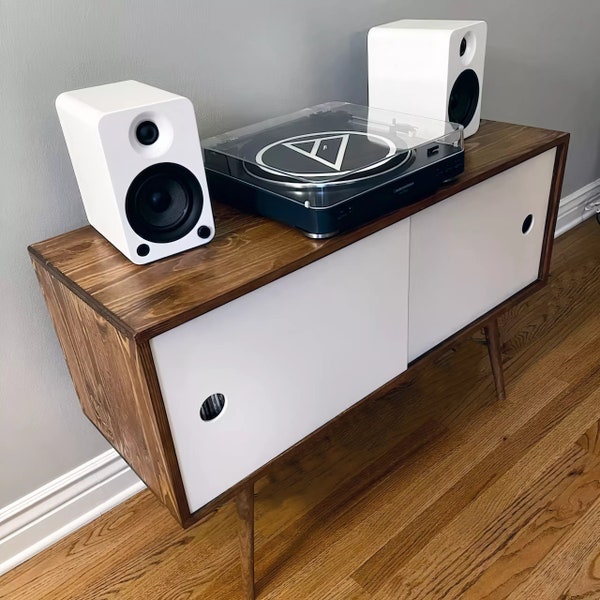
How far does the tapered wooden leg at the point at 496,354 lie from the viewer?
1307 millimetres

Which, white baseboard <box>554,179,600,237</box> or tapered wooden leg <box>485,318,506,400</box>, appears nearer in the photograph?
tapered wooden leg <box>485,318,506,400</box>

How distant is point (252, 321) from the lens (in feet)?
2.59

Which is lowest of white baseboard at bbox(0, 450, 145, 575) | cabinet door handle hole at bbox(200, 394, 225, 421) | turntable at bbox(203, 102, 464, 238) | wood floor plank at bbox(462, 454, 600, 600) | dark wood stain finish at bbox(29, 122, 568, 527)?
wood floor plank at bbox(462, 454, 600, 600)

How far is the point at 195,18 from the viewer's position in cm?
100

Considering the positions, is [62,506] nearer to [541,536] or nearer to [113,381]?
[113,381]

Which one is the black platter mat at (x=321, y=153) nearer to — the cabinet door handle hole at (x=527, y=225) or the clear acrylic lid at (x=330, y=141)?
the clear acrylic lid at (x=330, y=141)

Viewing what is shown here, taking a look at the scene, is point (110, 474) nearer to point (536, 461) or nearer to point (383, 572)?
point (383, 572)

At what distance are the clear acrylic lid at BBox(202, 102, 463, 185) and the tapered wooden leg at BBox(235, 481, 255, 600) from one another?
47 cm

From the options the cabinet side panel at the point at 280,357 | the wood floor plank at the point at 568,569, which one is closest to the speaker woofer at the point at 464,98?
the cabinet side panel at the point at 280,357

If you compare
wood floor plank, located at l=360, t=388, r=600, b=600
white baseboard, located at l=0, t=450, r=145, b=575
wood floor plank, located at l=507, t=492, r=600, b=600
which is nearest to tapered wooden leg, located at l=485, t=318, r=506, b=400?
wood floor plank, located at l=360, t=388, r=600, b=600

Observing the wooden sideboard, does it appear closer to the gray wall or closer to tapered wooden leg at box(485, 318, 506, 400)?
the gray wall

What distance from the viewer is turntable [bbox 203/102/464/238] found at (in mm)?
835

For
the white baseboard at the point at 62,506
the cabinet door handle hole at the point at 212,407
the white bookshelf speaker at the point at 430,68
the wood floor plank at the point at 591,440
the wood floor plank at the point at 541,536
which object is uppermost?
the white bookshelf speaker at the point at 430,68

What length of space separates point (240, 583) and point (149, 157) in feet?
2.35
